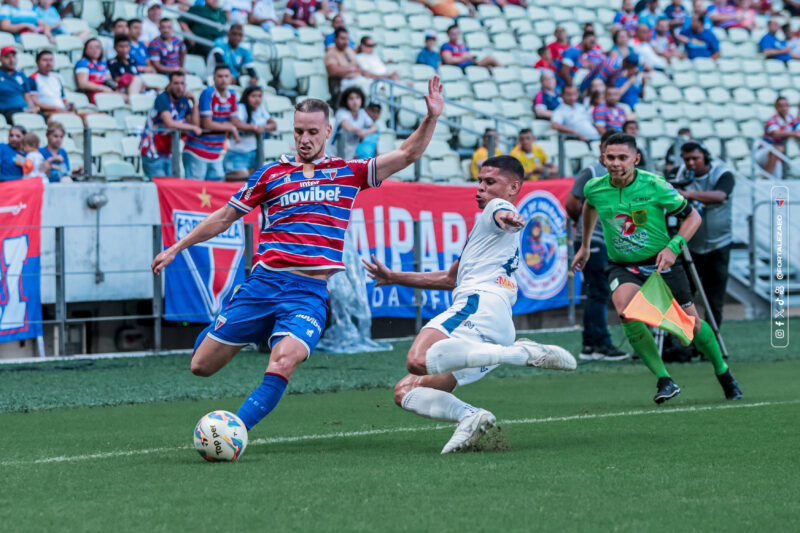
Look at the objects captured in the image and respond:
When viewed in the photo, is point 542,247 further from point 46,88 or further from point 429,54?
point 46,88

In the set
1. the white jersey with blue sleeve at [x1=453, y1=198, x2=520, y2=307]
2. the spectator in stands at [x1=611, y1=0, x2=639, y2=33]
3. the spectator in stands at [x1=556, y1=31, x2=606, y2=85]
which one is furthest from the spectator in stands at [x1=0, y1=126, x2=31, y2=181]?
the spectator in stands at [x1=611, y1=0, x2=639, y2=33]

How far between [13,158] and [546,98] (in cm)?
1009

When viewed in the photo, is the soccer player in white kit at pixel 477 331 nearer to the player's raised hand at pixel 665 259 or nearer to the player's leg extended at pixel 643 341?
the player's raised hand at pixel 665 259

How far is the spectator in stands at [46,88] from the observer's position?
14531 millimetres

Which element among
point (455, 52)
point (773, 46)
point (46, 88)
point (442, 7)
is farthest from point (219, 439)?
point (773, 46)

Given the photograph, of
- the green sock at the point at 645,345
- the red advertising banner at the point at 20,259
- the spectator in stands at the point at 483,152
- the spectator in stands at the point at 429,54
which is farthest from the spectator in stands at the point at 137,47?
the green sock at the point at 645,345

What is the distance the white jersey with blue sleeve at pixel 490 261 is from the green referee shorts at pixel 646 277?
253 centimetres

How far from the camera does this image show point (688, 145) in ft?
40.0

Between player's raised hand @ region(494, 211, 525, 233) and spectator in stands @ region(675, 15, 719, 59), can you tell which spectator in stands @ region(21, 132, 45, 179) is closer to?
→ player's raised hand @ region(494, 211, 525, 233)

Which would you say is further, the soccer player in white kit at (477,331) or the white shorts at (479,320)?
the white shorts at (479,320)

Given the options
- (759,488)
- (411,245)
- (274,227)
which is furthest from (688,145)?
(759,488)

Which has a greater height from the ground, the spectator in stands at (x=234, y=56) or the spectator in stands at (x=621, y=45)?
the spectator in stands at (x=621, y=45)

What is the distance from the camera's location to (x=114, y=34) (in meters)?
16.1

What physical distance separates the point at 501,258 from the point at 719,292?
651 centimetres
